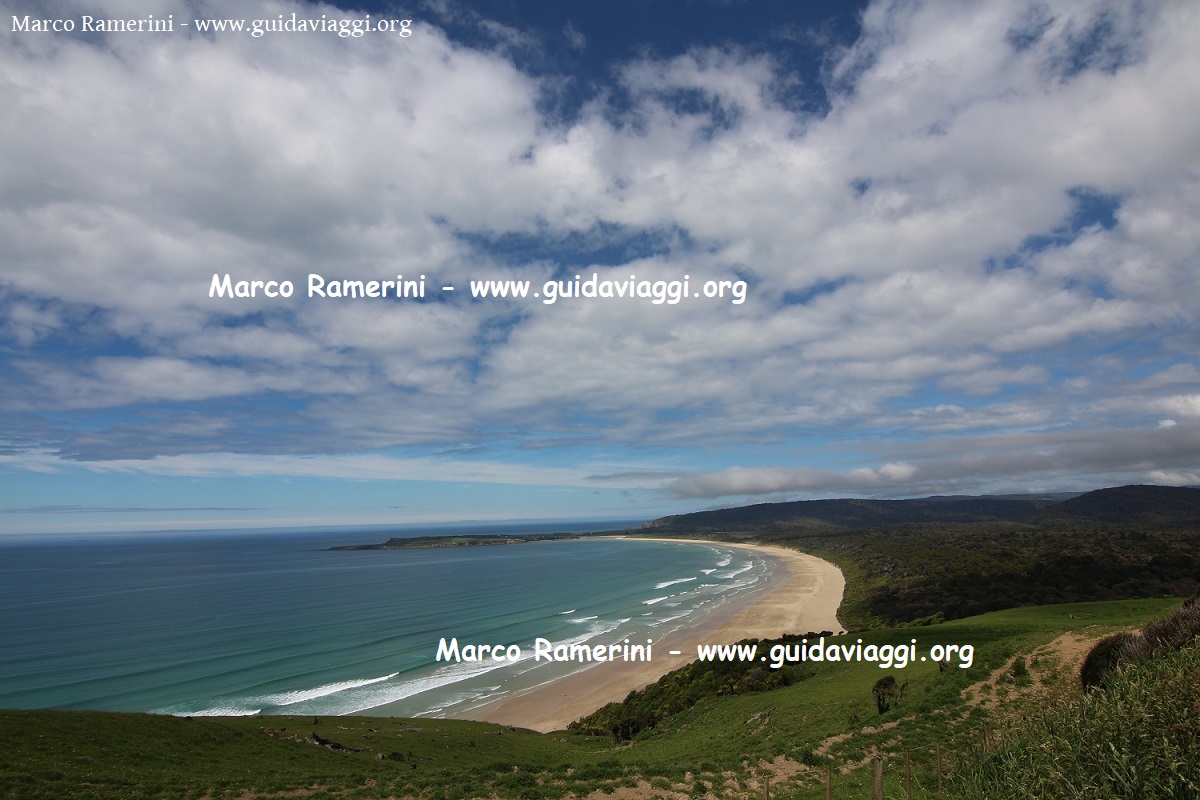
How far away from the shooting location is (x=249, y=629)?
6419 centimetres

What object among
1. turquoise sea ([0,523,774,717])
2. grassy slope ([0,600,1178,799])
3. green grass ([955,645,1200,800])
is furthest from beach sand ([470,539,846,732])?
green grass ([955,645,1200,800])

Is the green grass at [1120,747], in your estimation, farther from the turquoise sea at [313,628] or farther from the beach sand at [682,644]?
the turquoise sea at [313,628]

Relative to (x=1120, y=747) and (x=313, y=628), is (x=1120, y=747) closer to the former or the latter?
(x=1120, y=747)

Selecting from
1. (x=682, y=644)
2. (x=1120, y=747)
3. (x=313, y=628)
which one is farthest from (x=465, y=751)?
(x=313, y=628)

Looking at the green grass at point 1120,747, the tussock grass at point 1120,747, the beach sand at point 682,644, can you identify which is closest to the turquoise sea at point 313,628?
the beach sand at point 682,644

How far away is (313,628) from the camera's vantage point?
210ft

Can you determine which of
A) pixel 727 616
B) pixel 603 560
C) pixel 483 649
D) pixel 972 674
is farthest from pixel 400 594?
pixel 972 674

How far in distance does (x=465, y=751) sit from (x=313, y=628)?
5015 centimetres

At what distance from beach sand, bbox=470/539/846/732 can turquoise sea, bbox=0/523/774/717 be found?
8.84ft

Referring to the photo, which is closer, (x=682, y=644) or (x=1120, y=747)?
(x=1120, y=747)

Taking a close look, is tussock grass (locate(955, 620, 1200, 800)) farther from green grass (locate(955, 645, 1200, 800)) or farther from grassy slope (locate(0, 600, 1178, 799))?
grassy slope (locate(0, 600, 1178, 799))

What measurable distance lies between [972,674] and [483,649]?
134 feet

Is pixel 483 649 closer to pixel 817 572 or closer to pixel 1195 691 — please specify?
pixel 1195 691

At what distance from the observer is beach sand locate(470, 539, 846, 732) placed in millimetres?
37719
